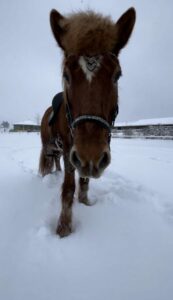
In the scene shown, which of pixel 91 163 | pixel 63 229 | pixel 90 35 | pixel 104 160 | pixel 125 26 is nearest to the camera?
pixel 91 163

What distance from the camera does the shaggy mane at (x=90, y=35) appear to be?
188 centimetres

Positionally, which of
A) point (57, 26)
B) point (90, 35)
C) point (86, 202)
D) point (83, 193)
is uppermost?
point (57, 26)

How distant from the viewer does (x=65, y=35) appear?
2.18 m

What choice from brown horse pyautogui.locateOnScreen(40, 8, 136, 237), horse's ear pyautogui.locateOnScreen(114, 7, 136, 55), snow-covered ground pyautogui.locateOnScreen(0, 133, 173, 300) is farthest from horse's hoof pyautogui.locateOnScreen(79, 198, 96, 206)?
horse's ear pyautogui.locateOnScreen(114, 7, 136, 55)

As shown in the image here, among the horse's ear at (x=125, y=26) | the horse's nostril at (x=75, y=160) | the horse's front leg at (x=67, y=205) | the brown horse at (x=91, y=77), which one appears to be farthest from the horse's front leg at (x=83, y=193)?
the horse's ear at (x=125, y=26)

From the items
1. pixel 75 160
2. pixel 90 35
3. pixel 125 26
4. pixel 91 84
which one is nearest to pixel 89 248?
pixel 75 160

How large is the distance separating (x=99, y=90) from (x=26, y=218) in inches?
75.1

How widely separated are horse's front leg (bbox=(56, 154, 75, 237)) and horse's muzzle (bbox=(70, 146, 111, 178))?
3.58 ft

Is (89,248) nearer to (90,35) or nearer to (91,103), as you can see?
(91,103)

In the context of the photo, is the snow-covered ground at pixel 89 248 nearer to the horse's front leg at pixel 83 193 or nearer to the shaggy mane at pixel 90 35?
the horse's front leg at pixel 83 193

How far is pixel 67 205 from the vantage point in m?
2.69

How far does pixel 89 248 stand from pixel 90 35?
6.93 feet

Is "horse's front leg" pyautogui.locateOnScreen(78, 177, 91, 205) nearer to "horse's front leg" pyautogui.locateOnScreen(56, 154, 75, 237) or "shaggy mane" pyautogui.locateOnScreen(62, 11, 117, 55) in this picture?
"horse's front leg" pyautogui.locateOnScreen(56, 154, 75, 237)

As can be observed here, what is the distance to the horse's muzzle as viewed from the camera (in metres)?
1.63
